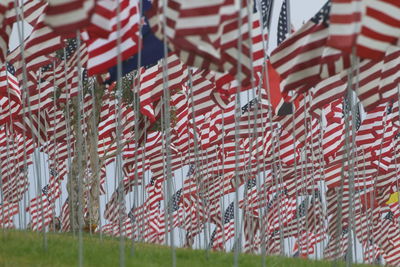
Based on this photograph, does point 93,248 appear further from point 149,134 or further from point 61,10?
point 149,134

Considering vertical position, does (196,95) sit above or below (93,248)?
above

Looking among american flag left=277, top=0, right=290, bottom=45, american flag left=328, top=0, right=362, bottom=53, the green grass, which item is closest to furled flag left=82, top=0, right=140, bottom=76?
the green grass

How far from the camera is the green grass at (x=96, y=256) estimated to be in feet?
50.1

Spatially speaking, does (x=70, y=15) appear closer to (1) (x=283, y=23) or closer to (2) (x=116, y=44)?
(2) (x=116, y=44)

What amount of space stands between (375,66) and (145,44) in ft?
14.7

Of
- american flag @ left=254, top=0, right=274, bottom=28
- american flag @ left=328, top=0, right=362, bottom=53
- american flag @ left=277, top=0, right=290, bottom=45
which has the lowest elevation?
american flag @ left=328, top=0, right=362, bottom=53

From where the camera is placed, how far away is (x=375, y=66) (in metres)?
17.2

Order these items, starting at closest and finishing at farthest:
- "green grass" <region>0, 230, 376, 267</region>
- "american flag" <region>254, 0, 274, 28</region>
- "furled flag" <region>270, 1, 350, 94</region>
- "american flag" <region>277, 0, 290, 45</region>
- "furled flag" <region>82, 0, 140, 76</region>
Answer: "furled flag" <region>270, 1, 350, 94</region>, "furled flag" <region>82, 0, 140, 76</region>, "green grass" <region>0, 230, 376, 267</region>, "american flag" <region>277, 0, 290, 45</region>, "american flag" <region>254, 0, 274, 28</region>

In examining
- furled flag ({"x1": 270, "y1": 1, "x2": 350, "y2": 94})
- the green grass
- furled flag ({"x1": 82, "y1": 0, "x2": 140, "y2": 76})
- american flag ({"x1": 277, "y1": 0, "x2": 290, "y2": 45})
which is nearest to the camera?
furled flag ({"x1": 270, "y1": 1, "x2": 350, "y2": 94})

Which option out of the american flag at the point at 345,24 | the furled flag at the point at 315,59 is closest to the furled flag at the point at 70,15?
the american flag at the point at 345,24

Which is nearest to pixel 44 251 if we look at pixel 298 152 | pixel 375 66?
pixel 375 66

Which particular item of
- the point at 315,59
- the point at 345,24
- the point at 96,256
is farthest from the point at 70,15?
the point at 96,256

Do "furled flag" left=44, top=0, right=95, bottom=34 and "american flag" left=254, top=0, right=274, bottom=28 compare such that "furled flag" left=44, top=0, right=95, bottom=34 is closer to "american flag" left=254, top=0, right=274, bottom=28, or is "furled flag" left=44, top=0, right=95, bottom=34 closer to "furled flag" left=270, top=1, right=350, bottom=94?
"furled flag" left=270, top=1, right=350, bottom=94

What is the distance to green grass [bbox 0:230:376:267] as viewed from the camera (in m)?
15.3
